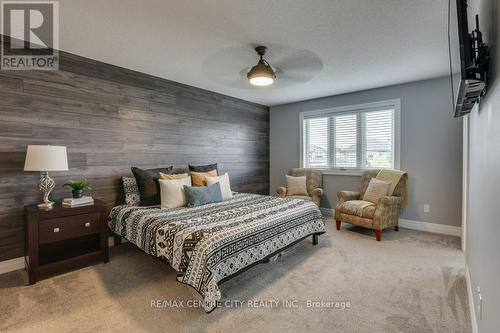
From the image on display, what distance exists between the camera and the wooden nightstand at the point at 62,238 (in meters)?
2.42

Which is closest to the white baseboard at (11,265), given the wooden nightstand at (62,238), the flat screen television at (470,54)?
the wooden nightstand at (62,238)

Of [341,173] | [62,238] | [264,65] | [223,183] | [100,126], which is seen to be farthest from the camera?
[341,173]

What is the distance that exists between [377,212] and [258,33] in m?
2.82

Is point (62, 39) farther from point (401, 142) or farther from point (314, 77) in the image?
point (401, 142)

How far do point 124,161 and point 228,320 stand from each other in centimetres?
261

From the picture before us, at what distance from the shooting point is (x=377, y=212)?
11.6ft

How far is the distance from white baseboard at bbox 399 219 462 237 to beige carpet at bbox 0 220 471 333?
0.79 meters

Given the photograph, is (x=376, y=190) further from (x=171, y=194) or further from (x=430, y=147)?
(x=171, y=194)

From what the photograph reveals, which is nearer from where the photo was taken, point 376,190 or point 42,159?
point 42,159

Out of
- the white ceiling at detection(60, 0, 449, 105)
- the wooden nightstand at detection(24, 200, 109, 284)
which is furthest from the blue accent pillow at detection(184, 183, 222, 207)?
the white ceiling at detection(60, 0, 449, 105)

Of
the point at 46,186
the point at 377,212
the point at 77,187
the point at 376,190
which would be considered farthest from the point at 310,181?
the point at 46,186

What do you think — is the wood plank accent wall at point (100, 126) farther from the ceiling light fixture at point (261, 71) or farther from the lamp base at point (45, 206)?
the ceiling light fixture at point (261, 71)

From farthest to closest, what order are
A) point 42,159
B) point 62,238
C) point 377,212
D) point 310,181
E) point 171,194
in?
point 310,181
point 377,212
point 171,194
point 62,238
point 42,159

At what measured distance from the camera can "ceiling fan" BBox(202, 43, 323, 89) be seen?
288cm
